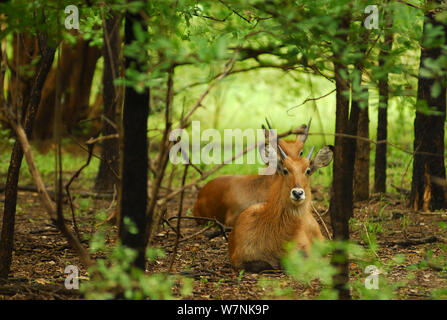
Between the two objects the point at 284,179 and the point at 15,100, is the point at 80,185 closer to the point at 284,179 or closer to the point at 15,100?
the point at 284,179

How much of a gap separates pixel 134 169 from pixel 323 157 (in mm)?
2245

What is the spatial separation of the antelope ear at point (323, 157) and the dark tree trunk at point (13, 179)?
2.52m

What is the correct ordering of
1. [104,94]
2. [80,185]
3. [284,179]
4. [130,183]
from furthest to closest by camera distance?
[80,185], [104,94], [284,179], [130,183]

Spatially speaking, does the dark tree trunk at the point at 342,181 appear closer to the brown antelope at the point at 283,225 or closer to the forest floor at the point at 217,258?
the forest floor at the point at 217,258

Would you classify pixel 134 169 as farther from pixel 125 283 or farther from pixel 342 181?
pixel 342 181

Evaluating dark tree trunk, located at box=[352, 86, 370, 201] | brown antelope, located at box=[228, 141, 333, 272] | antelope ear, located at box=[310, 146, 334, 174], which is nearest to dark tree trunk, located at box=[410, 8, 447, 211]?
dark tree trunk, located at box=[352, 86, 370, 201]


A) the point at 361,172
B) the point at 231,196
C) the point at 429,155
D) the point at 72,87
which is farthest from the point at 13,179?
the point at 72,87

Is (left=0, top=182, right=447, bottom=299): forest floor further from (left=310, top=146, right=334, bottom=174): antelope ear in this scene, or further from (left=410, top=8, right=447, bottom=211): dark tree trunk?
(left=310, top=146, right=334, bottom=174): antelope ear

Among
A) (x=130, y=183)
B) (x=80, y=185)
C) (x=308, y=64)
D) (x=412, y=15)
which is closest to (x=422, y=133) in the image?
(x=412, y=15)

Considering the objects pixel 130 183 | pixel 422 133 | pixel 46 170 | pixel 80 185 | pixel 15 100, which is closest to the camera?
pixel 130 183

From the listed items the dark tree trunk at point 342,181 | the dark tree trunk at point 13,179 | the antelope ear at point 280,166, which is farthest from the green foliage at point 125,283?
the antelope ear at point 280,166

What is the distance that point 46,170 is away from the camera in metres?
13.5

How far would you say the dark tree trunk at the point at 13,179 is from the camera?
16.8 ft

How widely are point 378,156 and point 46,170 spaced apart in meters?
7.62
